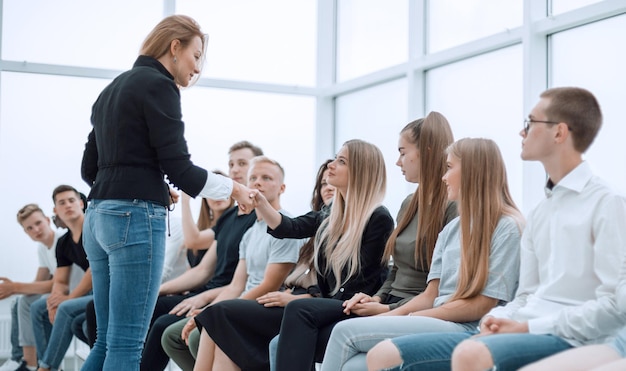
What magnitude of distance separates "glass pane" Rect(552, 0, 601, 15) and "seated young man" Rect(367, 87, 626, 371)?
1.92 metres

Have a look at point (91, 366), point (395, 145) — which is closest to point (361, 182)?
point (91, 366)

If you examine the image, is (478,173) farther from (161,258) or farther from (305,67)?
(305,67)

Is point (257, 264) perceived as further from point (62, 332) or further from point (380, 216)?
point (62, 332)

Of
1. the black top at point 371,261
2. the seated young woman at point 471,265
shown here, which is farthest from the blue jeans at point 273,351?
→ the seated young woman at point 471,265

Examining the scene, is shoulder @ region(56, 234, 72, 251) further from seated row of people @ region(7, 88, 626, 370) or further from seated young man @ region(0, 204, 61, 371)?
seated row of people @ region(7, 88, 626, 370)

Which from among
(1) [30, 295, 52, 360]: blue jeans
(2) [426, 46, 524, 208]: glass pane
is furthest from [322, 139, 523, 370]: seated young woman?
(1) [30, 295, 52, 360]: blue jeans

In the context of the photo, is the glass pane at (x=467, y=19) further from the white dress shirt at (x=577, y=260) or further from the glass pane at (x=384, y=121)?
the white dress shirt at (x=577, y=260)

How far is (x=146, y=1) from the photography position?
5930mm

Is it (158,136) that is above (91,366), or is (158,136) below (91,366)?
above

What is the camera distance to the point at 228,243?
4.22 meters

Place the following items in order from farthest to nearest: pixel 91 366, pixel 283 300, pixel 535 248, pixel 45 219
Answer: pixel 45 219 → pixel 283 300 → pixel 91 366 → pixel 535 248

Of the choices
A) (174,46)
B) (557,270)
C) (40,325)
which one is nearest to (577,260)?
(557,270)

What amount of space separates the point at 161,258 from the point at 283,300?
816 millimetres

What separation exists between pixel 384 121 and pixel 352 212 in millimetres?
2452
